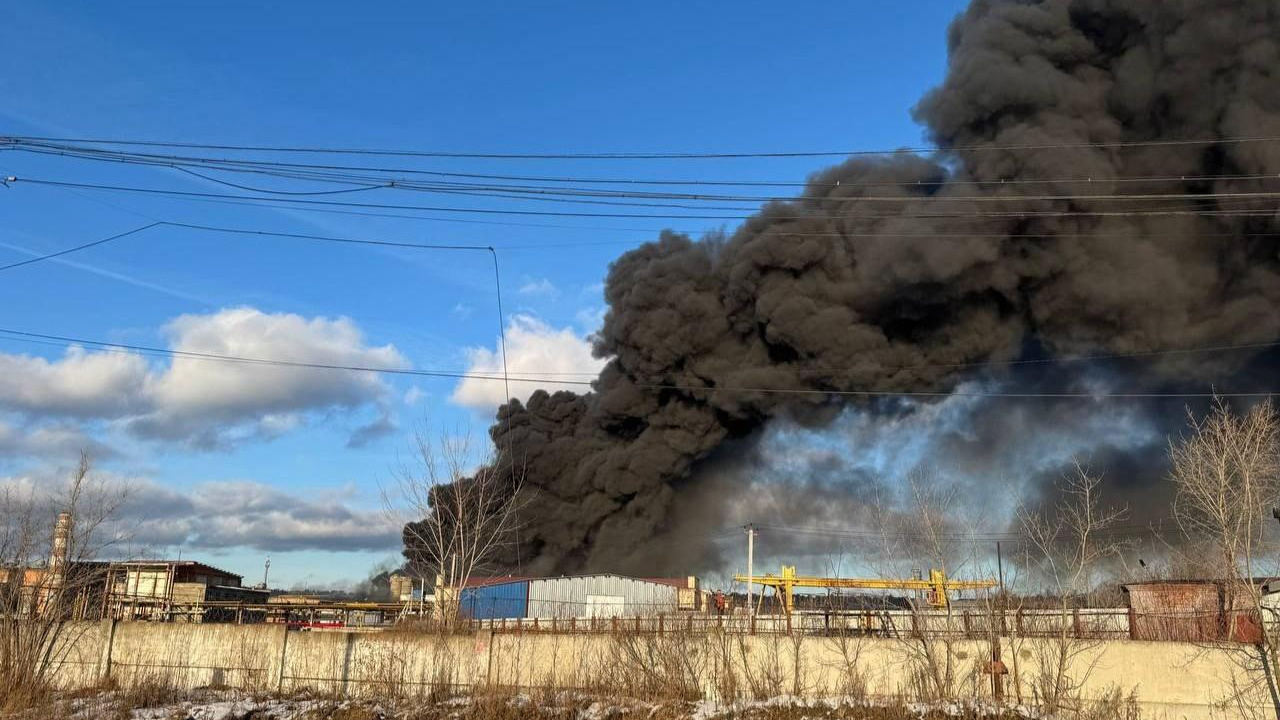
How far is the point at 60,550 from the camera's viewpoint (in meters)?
25.7

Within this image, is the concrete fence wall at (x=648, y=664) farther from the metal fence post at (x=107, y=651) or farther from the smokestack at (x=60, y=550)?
the smokestack at (x=60, y=550)

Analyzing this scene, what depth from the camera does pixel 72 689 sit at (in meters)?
24.2

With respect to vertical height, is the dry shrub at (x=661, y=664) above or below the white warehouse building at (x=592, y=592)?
below

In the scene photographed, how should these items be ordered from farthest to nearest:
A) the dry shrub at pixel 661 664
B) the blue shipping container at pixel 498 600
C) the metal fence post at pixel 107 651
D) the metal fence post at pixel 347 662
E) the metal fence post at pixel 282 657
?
the blue shipping container at pixel 498 600 < the metal fence post at pixel 107 651 < the metal fence post at pixel 282 657 < the metal fence post at pixel 347 662 < the dry shrub at pixel 661 664

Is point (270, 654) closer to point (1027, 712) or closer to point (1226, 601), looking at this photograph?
point (1027, 712)

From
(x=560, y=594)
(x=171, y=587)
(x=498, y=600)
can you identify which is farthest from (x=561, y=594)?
(x=171, y=587)

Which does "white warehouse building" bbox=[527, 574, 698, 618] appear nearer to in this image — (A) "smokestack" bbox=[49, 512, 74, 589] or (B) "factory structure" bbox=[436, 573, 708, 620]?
(B) "factory structure" bbox=[436, 573, 708, 620]

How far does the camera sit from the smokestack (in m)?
24.7

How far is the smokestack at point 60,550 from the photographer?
24.7 meters

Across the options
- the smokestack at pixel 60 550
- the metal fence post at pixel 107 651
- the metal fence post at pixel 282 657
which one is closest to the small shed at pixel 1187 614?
the metal fence post at pixel 282 657

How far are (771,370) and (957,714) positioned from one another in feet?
63.8

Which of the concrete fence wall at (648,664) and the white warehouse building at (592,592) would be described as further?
the white warehouse building at (592,592)

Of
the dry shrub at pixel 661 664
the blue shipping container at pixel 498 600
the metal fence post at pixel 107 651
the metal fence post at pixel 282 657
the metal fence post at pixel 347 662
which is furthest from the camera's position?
the blue shipping container at pixel 498 600

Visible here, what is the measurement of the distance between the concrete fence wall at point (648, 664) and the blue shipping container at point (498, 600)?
54.1 ft
